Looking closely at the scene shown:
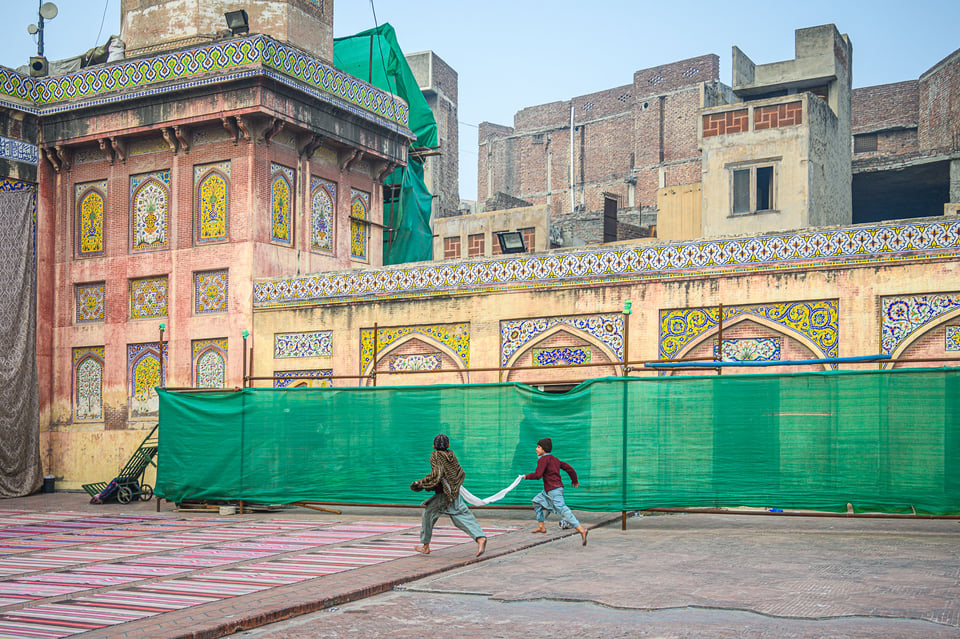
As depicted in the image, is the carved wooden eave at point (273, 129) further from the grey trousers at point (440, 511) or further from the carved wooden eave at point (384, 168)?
the grey trousers at point (440, 511)

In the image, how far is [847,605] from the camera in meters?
6.84

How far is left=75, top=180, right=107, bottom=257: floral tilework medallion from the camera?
19875 millimetres

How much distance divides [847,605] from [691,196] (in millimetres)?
21927

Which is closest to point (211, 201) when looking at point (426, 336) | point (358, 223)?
point (358, 223)

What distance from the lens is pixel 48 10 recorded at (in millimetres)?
21219

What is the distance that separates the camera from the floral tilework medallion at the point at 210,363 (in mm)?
18391

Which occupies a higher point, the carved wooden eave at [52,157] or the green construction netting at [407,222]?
the carved wooden eave at [52,157]

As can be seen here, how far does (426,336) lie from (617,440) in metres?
5.75

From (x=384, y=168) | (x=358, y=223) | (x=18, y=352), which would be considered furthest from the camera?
(x=384, y=168)

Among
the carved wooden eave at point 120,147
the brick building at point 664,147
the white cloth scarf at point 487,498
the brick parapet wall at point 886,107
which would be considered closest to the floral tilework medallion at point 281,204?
the carved wooden eave at point 120,147

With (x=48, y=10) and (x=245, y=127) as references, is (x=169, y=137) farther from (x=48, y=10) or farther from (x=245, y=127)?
(x=48, y=10)

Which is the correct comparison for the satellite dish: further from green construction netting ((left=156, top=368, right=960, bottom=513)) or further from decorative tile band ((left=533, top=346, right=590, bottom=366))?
decorative tile band ((left=533, top=346, right=590, bottom=366))

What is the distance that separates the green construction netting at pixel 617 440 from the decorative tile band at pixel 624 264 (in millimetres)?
3182

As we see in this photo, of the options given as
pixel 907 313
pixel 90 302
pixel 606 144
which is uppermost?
pixel 606 144
